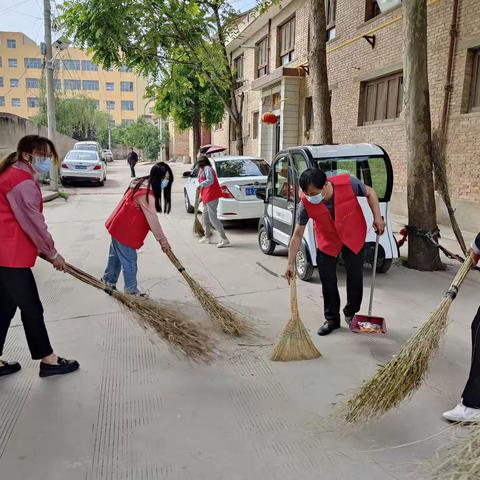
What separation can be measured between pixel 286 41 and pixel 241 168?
10.7 m

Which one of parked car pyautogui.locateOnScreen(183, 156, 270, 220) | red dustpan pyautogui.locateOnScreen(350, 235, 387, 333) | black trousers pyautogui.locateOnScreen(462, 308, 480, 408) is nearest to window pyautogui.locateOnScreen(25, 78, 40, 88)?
parked car pyautogui.locateOnScreen(183, 156, 270, 220)

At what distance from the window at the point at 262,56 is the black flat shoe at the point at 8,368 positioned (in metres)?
19.0

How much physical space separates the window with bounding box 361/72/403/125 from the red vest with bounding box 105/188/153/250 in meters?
8.73

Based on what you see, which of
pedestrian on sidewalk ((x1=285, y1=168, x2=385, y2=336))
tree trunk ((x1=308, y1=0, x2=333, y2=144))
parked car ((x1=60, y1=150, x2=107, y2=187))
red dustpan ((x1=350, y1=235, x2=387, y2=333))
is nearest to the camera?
pedestrian on sidewalk ((x1=285, y1=168, x2=385, y2=336))

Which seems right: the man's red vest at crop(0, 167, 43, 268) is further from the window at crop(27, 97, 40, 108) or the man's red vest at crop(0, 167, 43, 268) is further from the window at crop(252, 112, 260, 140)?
the window at crop(27, 97, 40, 108)

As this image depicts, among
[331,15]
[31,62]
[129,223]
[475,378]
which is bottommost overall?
[475,378]

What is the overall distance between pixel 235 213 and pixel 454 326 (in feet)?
16.8

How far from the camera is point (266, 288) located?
566cm

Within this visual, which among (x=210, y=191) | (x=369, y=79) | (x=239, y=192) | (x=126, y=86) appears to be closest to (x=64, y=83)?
(x=126, y=86)

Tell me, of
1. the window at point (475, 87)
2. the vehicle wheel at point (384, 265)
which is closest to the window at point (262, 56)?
the window at point (475, 87)

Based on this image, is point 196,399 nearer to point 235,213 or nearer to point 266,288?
point 266,288

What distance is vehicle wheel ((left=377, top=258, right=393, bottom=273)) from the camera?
239 inches

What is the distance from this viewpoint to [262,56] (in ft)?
68.1

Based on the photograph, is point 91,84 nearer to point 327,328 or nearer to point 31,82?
point 31,82
